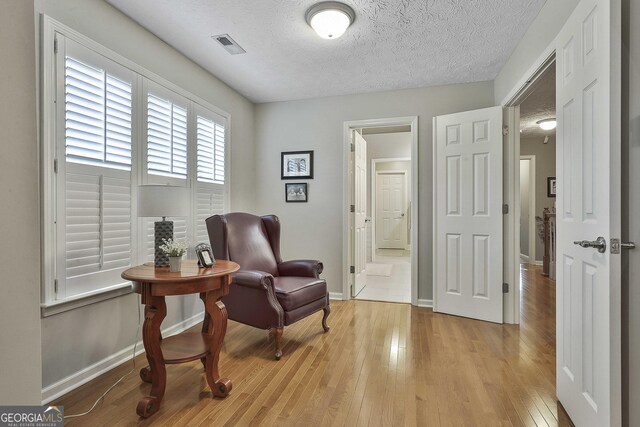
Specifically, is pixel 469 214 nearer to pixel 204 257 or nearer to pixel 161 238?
pixel 204 257

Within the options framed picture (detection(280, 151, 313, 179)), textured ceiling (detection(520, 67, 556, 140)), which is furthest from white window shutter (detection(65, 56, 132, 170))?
textured ceiling (detection(520, 67, 556, 140))

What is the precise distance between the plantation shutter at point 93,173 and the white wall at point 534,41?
286 centimetres

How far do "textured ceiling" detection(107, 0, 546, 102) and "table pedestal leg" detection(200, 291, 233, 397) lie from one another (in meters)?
1.96

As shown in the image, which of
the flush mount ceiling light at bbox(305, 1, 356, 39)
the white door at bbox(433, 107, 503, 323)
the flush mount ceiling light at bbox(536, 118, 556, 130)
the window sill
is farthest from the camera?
the flush mount ceiling light at bbox(536, 118, 556, 130)

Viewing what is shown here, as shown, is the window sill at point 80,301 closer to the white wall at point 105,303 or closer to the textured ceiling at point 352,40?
the white wall at point 105,303

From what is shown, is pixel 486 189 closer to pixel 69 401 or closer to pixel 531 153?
pixel 69 401

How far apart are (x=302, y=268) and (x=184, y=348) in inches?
49.8

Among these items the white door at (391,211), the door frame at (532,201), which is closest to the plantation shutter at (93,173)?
the white door at (391,211)

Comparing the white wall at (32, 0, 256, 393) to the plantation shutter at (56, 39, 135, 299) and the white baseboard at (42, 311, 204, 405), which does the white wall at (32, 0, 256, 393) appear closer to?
the white baseboard at (42, 311, 204, 405)

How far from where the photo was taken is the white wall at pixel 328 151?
3602 mm

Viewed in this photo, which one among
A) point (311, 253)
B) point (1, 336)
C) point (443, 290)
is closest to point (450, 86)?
point (443, 290)

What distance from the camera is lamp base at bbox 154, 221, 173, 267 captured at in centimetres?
203

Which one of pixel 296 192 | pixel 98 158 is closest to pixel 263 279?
pixel 98 158

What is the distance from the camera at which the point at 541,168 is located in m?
6.31
